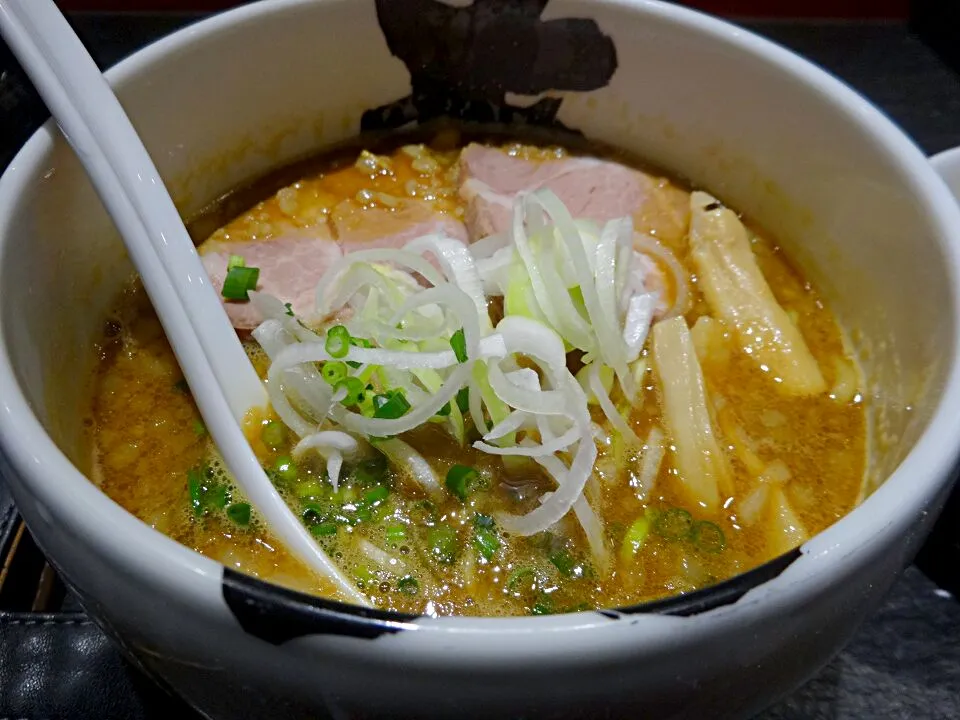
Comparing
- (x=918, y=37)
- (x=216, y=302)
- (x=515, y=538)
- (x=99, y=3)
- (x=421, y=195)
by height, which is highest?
(x=99, y=3)

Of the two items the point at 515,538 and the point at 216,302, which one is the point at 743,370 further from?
the point at 216,302

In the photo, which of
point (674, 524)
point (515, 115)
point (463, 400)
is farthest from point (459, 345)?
point (515, 115)

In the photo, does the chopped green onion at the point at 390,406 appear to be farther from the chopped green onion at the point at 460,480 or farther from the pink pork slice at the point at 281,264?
the pink pork slice at the point at 281,264

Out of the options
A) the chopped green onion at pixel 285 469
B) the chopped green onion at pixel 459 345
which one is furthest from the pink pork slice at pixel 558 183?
the chopped green onion at pixel 285 469

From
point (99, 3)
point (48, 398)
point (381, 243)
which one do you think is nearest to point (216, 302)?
point (48, 398)

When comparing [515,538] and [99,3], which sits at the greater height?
[99,3]

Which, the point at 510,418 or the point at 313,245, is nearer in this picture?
the point at 510,418

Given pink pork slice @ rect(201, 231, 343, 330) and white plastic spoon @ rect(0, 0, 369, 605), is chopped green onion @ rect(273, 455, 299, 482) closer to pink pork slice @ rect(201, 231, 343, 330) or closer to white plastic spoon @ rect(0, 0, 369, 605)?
white plastic spoon @ rect(0, 0, 369, 605)

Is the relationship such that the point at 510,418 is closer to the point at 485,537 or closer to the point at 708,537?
the point at 485,537
